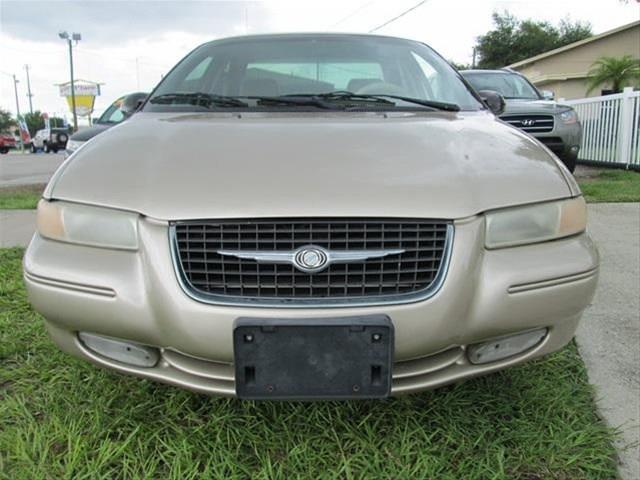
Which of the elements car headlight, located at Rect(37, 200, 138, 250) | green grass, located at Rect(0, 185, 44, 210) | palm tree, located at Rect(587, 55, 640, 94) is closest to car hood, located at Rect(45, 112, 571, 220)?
car headlight, located at Rect(37, 200, 138, 250)

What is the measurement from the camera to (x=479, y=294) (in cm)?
151

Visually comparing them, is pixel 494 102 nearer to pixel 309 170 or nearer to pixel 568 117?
pixel 309 170

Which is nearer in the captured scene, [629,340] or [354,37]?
[629,340]

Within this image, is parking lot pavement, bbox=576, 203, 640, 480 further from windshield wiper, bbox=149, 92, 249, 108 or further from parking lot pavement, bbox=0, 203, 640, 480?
windshield wiper, bbox=149, 92, 249, 108

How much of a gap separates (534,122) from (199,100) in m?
5.85

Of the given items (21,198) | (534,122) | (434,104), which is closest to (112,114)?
(21,198)

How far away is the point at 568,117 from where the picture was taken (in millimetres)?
7098

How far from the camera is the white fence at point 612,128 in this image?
8578 mm

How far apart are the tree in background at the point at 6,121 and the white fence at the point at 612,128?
75.0 metres

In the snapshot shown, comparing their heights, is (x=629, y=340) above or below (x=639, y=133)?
below

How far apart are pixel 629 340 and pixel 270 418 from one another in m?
1.75

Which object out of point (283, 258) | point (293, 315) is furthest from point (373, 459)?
point (283, 258)

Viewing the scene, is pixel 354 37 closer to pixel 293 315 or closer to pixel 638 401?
pixel 293 315

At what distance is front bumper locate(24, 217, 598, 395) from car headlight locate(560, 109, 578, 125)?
608 centimetres
